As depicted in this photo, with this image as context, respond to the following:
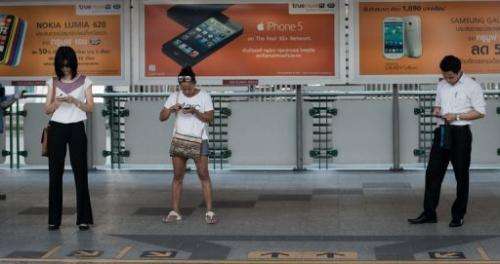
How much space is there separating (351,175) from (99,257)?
6.24 metres

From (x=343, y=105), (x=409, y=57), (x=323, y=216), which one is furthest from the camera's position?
(x=343, y=105)

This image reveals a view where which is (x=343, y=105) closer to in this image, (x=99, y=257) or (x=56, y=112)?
(x=56, y=112)

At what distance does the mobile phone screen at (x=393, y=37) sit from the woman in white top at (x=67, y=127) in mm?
5250

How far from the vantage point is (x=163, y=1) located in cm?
1253

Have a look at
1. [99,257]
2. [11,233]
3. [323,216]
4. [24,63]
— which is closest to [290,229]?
[323,216]

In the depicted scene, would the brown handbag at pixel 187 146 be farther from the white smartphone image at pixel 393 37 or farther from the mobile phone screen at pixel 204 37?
the white smartphone image at pixel 393 37

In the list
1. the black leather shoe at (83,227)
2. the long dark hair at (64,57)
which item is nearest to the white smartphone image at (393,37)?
the long dark hair at (64,57)

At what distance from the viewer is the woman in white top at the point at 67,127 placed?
847cm

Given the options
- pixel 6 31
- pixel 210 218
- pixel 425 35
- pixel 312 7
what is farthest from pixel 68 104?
pixel 425 35

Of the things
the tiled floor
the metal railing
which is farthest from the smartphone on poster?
the tiled floor

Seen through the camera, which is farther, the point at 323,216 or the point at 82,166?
the point at 323,216

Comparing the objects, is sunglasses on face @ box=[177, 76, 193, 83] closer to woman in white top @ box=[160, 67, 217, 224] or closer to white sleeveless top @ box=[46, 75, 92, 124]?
woman in white top @ box=[160, 67, 217, 224]

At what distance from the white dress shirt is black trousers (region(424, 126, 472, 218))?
137mm

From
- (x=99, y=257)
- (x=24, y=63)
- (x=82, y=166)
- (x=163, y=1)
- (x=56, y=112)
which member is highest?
(x=163, y=1)
